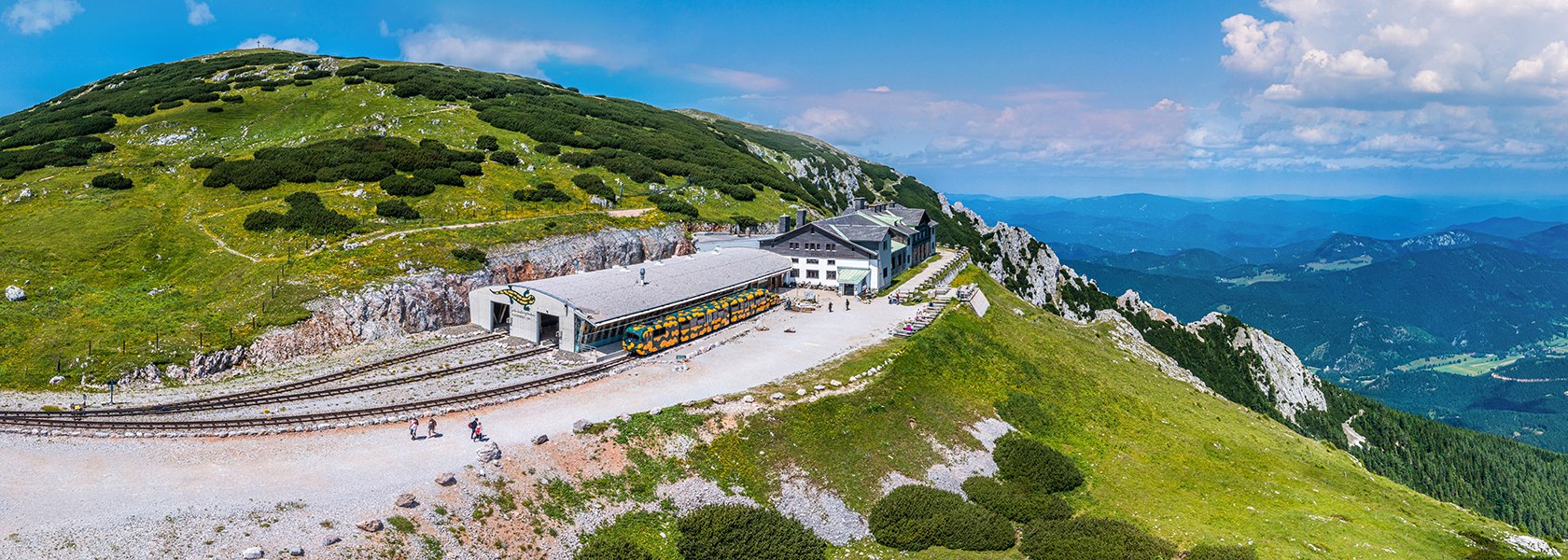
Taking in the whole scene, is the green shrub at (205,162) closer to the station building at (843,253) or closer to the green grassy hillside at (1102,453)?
the station building at (843,253)

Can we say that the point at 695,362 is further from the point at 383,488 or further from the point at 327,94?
the point at 327,94

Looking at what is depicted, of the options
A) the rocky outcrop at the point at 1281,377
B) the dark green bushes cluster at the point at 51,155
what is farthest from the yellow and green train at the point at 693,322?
the rocky outcrop at the point at 1281,377

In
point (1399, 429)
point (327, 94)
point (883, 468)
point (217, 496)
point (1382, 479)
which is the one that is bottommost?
point (1399, 429)

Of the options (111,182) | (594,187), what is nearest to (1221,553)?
(594,187)

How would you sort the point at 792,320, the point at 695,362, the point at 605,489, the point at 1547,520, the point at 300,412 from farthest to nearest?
the point at 1547,520
the point at 792,320
the point at 695,362
the point at 300,412
the point at 605,489

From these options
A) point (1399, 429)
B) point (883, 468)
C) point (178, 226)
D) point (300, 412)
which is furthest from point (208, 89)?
point (1399, 429)

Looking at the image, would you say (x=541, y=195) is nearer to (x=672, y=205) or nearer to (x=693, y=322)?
(x=672, y=205)
